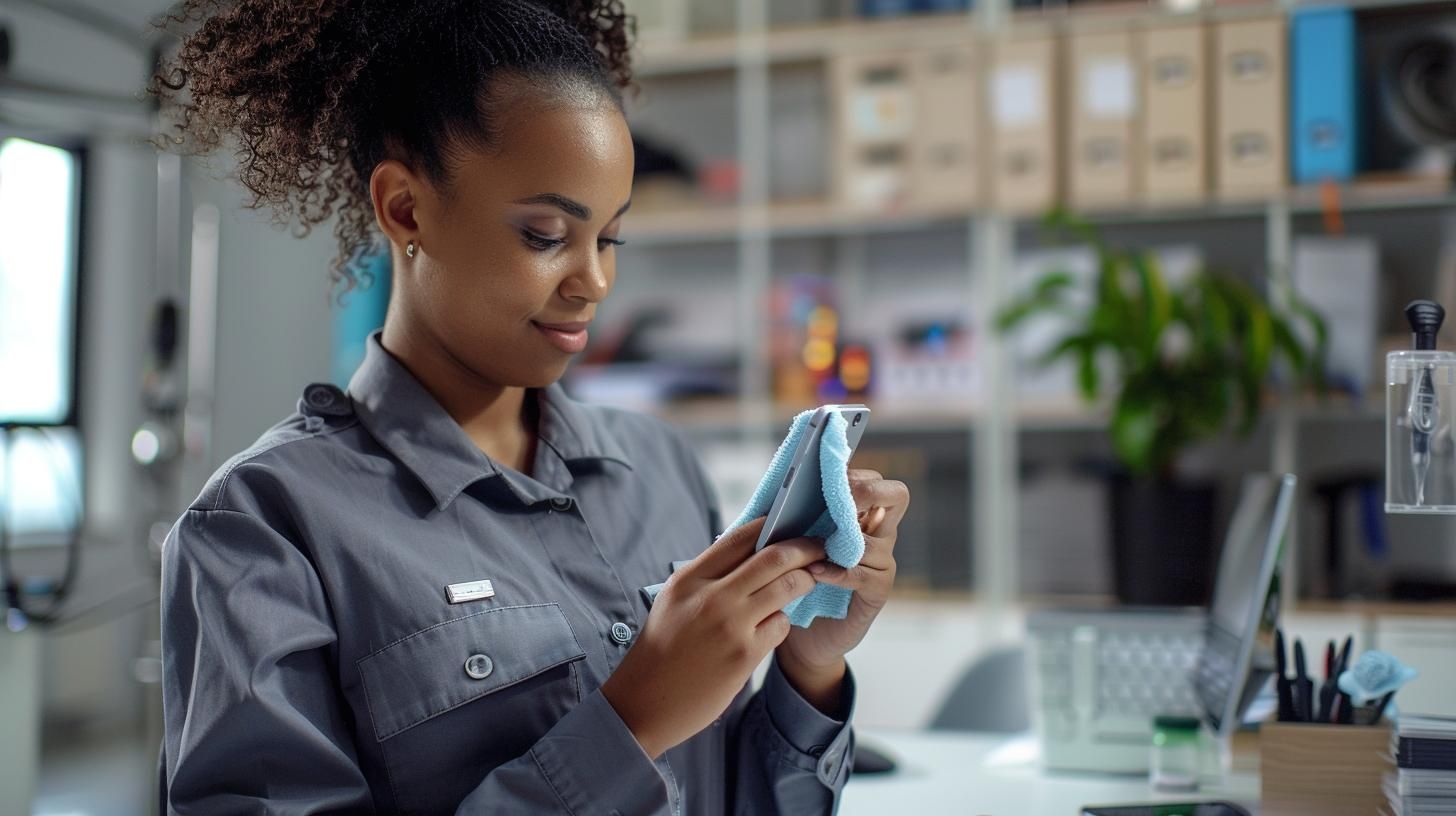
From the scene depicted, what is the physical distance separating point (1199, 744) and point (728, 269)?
113 inches

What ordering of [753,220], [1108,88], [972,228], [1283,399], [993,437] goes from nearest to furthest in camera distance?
[1283,399] → [1108,88] → [993,437] → [972,228] → [753,220]

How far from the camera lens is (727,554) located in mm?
998

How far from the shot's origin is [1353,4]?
329cm

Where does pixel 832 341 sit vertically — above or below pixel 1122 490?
above

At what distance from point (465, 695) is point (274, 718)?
0.16 meters

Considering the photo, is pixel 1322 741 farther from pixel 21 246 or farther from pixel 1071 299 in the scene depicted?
pixel 21 246

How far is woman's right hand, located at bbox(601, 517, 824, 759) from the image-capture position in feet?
3.18

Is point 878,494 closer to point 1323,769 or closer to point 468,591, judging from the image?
point 468,591

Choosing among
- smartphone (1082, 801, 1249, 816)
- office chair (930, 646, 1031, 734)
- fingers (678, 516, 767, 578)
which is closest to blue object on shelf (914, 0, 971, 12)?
office chair (930, 646, 1031, 734)

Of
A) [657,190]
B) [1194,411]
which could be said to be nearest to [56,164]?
[657,190]

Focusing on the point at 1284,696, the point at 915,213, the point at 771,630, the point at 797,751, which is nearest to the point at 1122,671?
the point at 1284,696

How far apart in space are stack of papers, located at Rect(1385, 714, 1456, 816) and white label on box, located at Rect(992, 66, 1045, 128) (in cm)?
250

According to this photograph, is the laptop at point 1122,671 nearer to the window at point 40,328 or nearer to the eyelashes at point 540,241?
the eyelashes at point 540,241

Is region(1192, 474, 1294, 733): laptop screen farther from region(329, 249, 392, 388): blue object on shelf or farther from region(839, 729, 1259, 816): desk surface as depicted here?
region(329, 249, 392, 388): blue object on shelf
